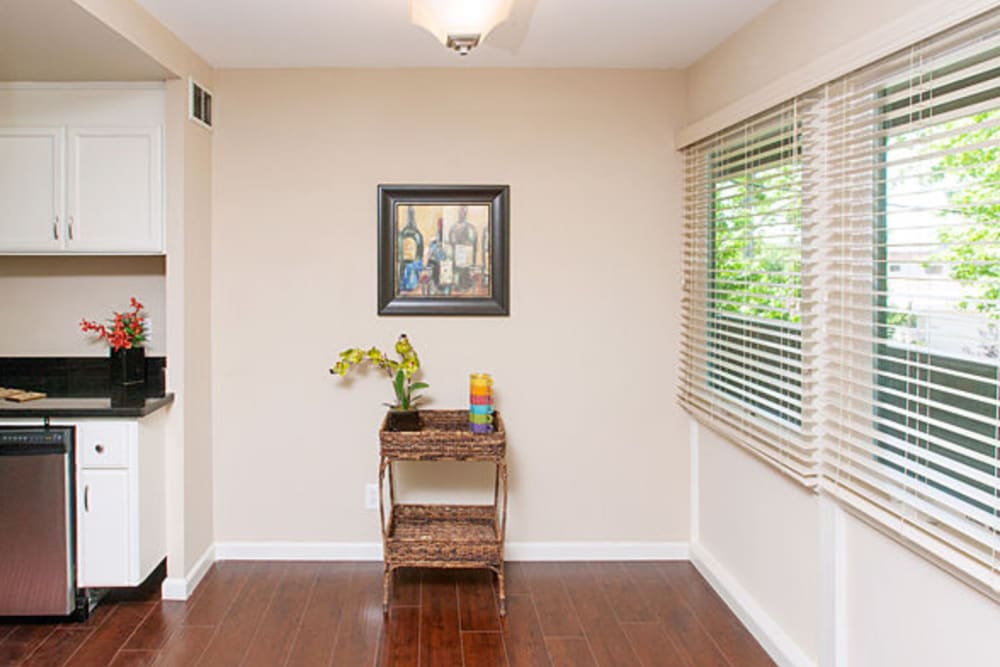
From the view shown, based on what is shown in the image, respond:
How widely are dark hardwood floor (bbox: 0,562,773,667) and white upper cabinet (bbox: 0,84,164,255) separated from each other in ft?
4.98

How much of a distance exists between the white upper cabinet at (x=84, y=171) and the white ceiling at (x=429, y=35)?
0.44m

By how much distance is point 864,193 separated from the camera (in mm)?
2180

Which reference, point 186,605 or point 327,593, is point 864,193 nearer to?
point 327,593

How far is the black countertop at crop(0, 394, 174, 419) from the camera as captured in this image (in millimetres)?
2896

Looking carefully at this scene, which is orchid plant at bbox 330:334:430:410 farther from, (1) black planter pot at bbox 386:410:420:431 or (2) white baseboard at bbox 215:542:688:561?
(2) white baseboard at bbox 215:542:688:561

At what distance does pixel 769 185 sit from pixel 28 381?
11.1 feet

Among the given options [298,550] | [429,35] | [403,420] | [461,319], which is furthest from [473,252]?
[298,550]

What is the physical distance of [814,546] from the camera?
2.46 metres

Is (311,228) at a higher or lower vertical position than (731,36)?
lower

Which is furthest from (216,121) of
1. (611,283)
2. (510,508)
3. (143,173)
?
(510,508)

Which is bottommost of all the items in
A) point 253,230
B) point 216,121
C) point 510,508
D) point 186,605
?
point 186,605

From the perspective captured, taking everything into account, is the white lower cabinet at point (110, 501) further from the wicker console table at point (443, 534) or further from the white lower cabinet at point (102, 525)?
the wicker console table at point (443, 534)

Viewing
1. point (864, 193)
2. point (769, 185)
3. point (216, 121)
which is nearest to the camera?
point (864, 193)

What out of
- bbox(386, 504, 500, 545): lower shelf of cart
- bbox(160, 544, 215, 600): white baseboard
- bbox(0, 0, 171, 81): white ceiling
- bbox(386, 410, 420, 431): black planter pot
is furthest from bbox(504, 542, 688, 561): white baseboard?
bbox(0, 0, 171, 81): white ceiling
